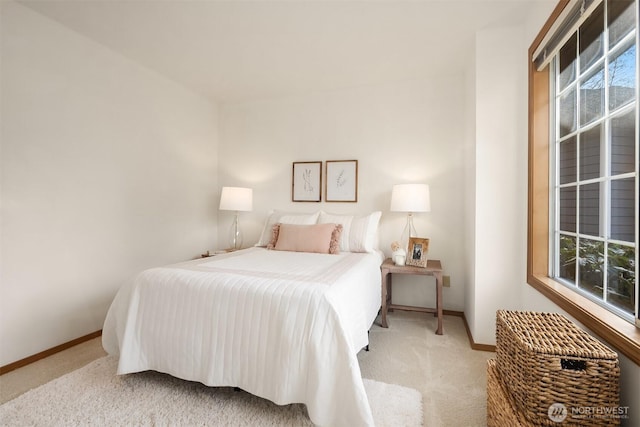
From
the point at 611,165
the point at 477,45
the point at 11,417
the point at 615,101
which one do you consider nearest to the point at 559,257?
the point at 611,165

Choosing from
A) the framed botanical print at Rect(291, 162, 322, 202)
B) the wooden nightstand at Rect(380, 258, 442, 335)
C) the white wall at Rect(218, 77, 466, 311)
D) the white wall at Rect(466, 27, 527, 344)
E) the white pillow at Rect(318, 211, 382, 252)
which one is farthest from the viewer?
the framed botanical print at Rect(291, 162, 322, 202)

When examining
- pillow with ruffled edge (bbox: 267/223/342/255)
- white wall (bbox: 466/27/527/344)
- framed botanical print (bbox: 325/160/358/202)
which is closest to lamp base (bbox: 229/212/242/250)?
pillow with ruffled edge (bbox: 267/223/342/255)

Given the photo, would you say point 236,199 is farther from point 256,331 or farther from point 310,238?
point 256,331

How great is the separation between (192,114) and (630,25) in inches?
151

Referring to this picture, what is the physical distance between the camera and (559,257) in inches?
76.3

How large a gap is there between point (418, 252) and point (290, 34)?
7.42 ft

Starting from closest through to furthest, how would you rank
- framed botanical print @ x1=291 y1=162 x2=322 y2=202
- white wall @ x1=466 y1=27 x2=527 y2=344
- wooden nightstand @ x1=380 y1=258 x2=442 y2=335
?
white wall @ x1=466 y1=27 x2=527 y2=344
wooden nightstand @ x1=380 y1=258 x2=442 y2=335
framed botanical print @ x1=291 y1=162 x2=322 y2=202

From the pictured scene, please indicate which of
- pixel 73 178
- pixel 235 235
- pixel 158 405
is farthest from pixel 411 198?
pixel 73 178

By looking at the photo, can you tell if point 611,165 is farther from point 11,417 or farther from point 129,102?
point 129,102

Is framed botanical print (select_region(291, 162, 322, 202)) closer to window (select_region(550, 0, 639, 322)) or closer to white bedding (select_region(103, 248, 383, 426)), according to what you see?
white bedding (select_region(103, 248, 383, 426))

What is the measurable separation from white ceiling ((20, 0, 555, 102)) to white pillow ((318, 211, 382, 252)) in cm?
154

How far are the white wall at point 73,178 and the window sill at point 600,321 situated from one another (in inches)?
135

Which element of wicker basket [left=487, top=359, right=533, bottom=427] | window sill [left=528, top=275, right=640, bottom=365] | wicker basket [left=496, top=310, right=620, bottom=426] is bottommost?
wicker basket [left=487, top=359, right=533, bottom=427]

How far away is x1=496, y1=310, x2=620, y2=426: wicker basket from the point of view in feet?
3.49
